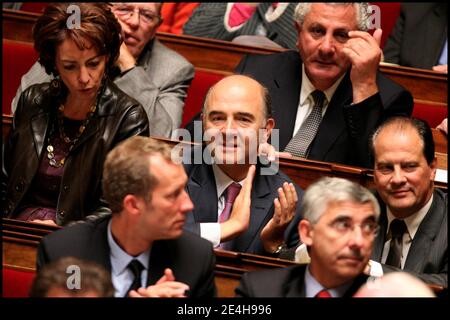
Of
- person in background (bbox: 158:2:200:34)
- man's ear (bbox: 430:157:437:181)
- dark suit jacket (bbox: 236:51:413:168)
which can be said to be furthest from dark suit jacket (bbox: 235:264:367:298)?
person in background (bbox: 158:2:200:34)

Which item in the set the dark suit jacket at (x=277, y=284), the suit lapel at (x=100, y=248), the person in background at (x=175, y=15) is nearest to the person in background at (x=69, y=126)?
the suit lapel at (x=100, y=248)

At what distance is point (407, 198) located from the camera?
5.04 feet

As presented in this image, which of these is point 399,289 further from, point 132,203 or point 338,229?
point 132,203

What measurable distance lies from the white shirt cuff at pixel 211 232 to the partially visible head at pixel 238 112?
0.11m

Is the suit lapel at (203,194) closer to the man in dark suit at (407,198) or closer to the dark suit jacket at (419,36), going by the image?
the man in dark suit at (407,198)

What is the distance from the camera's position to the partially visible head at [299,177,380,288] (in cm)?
127

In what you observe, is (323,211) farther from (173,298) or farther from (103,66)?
(103,66)

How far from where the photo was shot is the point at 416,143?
5.14 feet

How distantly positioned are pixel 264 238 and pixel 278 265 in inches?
4.5

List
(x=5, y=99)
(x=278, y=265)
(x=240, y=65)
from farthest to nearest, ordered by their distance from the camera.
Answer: (x=5, y=99), (x=240, y=65), (x=278, y=265)

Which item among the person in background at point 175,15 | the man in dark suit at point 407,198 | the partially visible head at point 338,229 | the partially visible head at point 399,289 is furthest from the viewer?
the person in background at point 175,15

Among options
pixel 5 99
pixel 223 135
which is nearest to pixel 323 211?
pixel 223 135

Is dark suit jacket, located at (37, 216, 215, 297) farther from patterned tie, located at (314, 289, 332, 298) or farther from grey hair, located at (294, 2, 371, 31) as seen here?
grey hair, located at (294, 2, 371, 31)

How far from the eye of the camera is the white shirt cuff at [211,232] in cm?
148
